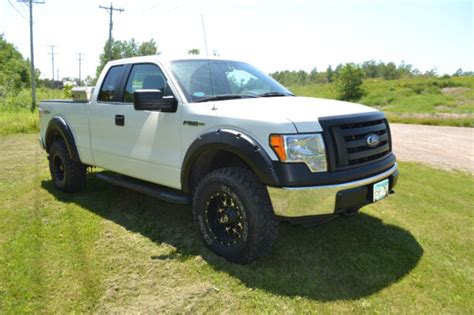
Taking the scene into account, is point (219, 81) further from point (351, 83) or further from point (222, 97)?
point (351, 83)

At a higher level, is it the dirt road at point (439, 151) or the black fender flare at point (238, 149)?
the black fender flare at point (238, 149)

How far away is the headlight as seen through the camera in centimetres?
295

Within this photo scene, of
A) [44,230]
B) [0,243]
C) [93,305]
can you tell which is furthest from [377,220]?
[0,243]

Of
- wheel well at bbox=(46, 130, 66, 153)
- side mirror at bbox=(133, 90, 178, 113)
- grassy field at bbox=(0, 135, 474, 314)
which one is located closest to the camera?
grassy field at bbox=(0, 135, 474, 314)

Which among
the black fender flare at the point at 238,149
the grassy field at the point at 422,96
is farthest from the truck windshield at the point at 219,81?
the grassy field at the point at 422,96

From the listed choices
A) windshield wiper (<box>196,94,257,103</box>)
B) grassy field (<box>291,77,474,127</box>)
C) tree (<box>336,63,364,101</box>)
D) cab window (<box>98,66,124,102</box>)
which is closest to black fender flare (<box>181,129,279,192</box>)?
windshield wiper (<box>196,94,257,103</box>)

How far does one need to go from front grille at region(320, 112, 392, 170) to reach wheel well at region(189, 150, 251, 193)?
0.90 meters

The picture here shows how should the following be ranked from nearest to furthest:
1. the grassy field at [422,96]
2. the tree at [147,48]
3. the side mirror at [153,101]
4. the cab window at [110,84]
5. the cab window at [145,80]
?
the side mirror at [153,101] < the cab window at [145,80] < the cab window at [110,84] < the grassy field at [422,96] < the tree at [147,48]

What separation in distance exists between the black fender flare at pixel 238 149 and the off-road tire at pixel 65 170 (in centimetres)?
262

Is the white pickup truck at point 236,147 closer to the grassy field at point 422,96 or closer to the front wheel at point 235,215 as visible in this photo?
the front wheel at point 235,215

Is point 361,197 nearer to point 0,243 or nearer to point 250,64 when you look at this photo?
point 250,64

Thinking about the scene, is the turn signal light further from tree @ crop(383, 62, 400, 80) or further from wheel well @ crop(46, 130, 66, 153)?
tree @ crop(383, 62, 400, 80)

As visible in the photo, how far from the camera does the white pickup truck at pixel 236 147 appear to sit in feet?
9.79

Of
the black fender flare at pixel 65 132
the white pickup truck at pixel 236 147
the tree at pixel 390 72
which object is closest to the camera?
the white pickup truck at pixel 236 147
